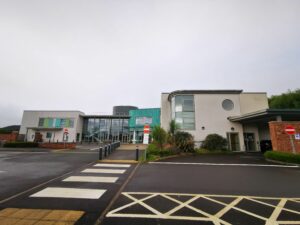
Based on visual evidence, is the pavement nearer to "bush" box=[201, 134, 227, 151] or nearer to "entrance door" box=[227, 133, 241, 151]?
"bush" box=[201, 134, 227, 151]

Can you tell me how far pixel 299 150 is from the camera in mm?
Result: 11961

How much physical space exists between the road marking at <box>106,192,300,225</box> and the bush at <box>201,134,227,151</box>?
1271cm

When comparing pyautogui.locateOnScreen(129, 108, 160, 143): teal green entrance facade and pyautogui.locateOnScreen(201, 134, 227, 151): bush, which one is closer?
pyautogui.locateOnScreen(201, 134, 227, 151): bush

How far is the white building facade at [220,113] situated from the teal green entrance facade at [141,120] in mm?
17400

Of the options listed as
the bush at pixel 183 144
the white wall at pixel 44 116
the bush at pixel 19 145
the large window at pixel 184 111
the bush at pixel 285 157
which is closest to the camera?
the bush at pixel 285 157

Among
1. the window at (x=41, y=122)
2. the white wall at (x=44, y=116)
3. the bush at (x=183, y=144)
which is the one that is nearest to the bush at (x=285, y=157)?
the bush at (x=183, y=144)

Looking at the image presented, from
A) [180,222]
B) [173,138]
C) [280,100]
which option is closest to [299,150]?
[173,138]

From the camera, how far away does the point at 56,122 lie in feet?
129

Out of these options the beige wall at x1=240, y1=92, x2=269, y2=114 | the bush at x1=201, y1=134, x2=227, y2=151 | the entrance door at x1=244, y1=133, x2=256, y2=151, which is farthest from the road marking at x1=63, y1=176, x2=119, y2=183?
the beige wall at x1=240, y1=92, x2=269, y2=114

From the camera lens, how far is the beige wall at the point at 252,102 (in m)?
19.5

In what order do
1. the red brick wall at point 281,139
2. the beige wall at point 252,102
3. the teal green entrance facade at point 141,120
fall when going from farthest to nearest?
the teal green entrance facade at point 141,120, the beige wall at point 252,102, the red brick wall at point 281,139

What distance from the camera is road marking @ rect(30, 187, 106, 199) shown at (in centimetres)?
426

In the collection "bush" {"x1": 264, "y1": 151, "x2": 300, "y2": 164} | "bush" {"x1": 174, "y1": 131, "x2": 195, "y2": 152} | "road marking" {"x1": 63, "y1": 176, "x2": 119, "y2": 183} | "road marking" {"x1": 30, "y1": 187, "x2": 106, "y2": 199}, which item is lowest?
"road marking" {"x1": 30, "y1": 187, "x2": 106, "y2": 199}

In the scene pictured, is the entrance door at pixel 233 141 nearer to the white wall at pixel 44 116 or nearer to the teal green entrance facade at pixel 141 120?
the teal green entrance facade at pixel 141 120
